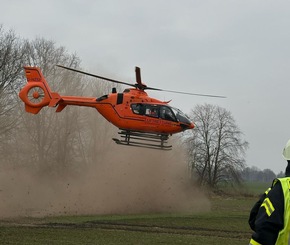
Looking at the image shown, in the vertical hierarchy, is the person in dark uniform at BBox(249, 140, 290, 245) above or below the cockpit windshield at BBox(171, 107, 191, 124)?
below

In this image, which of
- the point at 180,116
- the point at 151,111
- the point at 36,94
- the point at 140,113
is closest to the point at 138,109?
the point at 140,113

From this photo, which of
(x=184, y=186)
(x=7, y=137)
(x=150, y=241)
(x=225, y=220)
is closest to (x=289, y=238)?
(x=150, y=241)

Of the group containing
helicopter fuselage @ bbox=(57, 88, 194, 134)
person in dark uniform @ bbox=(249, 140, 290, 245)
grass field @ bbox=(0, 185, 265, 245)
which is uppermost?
helicopter fuselage @ bbox=(57, 88, 194, 134)

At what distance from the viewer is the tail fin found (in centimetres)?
1925

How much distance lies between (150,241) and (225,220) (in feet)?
34.8

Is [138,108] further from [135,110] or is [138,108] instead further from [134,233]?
Answer: [134,233]

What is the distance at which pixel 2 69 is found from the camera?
1404 inches

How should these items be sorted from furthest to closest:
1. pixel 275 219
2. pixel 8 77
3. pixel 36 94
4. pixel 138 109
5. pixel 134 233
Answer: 1. pixel 8 77
2. pixel 138 109
3. pixel 36 94
4. pixel 134 233
5. pixel 275 219

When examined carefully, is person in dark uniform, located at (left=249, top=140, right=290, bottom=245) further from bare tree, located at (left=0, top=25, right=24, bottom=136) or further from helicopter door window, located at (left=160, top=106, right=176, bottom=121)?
bare tree, located at (left=0, top=25, right=24, bottom=136)

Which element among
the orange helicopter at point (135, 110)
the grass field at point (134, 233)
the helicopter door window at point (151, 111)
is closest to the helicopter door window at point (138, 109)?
the orange helicopter at point (135, 110)

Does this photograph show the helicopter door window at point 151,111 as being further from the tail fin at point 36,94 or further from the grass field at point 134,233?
the grass field at point 134,233

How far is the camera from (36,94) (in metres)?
19.2

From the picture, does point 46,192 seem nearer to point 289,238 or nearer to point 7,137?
point 7,137

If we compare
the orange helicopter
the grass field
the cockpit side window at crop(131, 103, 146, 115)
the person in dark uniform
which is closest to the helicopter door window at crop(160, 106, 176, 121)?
the orange helicopter
